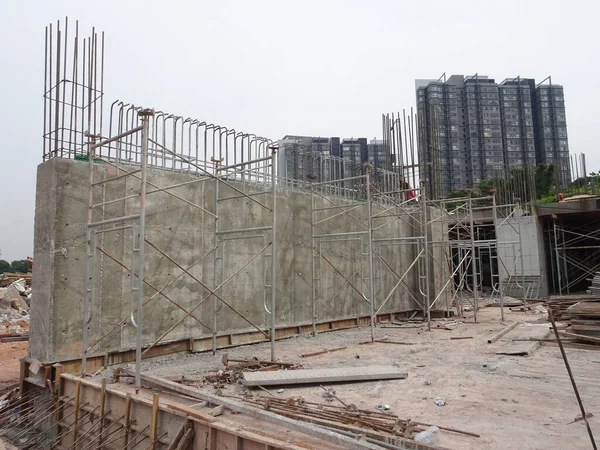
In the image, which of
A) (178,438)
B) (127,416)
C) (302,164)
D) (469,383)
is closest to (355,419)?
(178,438)

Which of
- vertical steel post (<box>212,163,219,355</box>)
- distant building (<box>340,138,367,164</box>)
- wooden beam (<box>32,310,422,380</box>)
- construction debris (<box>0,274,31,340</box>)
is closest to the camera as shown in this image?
wooden beam (<box>32,310,422,380</box>)

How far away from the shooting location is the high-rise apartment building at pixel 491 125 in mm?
43594

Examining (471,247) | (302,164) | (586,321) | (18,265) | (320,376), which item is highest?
(302,164)

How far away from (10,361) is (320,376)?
898cm

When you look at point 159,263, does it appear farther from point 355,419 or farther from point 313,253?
point 355,419

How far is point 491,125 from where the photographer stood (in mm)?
44594

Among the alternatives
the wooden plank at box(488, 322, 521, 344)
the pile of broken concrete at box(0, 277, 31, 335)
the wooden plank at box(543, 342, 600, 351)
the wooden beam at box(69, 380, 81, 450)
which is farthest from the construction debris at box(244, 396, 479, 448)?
the pile of broken concrete at box(0, 277, 31, 335)

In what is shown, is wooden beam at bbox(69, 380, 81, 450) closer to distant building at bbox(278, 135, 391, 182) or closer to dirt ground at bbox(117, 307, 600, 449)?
dirt ground at bbox(117, 307, 600, 449)

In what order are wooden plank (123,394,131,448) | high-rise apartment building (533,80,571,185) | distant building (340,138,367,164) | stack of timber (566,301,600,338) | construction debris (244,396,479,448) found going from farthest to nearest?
high-rise apartment building (533,80,571,185) → distant building (340,138,367,164) → stack of timber (566,301,600,338) → wooden plank (123,394,131,448) → construction debris (244,396,479,448)

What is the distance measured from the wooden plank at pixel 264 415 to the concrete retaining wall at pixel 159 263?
158 centimetres

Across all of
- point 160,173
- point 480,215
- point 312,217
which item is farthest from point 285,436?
point 480,215

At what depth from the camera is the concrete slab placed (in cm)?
596

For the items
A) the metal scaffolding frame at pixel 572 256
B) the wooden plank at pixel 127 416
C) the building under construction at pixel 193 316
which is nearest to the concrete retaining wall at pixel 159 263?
the building under construction at pixel 193 316

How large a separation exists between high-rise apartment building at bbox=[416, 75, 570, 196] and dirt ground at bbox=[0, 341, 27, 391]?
124 ft
